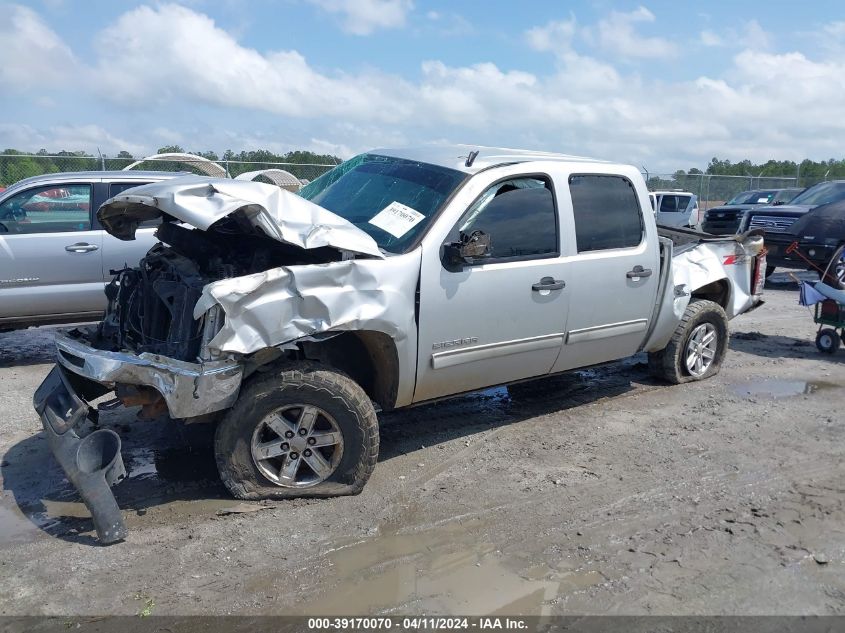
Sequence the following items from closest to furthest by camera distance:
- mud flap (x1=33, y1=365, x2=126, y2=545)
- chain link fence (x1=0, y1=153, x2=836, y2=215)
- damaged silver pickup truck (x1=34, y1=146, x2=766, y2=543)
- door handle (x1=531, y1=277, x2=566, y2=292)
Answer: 1. mud flap (x1=33, y1=365, x2=126, y2=545)
2. damaged silver pickup truck (x1=34, y1=146, x2=766, y2=543)
3. door handle (x1=531, y1=277, x2=566, y2=292)
4. chain link fence (x1=0, y1=153, x2=836, y2=215)

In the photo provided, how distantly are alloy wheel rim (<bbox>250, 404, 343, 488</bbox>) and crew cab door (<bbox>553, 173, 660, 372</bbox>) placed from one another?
192 cm

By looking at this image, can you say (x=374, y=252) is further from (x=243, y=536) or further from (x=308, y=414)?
(x=243, y=536)

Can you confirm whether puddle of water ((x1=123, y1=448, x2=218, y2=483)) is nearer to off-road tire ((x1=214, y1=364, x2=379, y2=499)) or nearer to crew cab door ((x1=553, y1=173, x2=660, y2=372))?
off-road tire ((x1=214, y1=364, x2=379, y2=499))

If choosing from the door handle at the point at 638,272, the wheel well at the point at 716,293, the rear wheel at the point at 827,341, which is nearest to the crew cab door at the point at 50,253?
the door handle at the point at 638,272

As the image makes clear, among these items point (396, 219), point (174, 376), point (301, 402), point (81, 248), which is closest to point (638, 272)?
point (396, 219)

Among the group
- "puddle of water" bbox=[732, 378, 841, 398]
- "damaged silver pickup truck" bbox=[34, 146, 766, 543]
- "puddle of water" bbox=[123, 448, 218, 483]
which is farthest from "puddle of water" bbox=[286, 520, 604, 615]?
"puddle of water" bbox=[732, 378, 841, 398]

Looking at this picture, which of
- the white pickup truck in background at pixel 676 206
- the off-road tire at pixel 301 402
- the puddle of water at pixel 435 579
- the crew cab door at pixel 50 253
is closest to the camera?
the puddle of water at pixel 435 579

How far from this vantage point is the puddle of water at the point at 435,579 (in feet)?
10.6

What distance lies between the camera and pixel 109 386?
393 centimetres

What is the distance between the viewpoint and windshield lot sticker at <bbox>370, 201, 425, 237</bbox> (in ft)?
14.9

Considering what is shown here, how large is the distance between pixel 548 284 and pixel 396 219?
1.13m

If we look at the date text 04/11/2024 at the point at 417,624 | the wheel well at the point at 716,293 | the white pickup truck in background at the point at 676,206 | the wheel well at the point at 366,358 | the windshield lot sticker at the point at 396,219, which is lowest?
the date text 04/11/2024 at the point at 417,624

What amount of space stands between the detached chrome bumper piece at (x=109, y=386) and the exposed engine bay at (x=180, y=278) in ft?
0.57

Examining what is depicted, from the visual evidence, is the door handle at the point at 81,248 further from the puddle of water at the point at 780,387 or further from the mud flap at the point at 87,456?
the puddle of water at the point at 780,387
